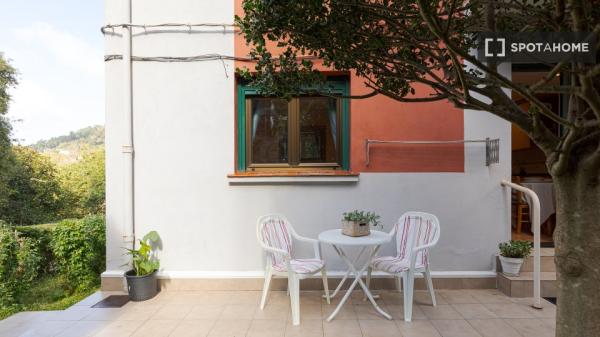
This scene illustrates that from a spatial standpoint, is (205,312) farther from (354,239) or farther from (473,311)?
(473,311)

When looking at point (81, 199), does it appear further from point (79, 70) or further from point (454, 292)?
point (454, 292)

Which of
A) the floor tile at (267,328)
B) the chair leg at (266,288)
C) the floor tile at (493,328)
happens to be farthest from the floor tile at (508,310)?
the chair leg at (266,288)

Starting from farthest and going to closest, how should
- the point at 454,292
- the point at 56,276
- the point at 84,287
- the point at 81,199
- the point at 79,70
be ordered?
the point at 79,70
the point at 81,199
the point at 56,276
the point at 84,287
the point at 454,292

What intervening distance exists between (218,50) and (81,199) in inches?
715

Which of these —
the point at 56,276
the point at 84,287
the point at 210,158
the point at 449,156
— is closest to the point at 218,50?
the point at 210,158

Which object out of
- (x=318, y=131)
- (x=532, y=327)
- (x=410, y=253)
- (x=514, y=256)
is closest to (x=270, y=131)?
(x=318, y=131)

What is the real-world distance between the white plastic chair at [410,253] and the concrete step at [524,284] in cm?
89

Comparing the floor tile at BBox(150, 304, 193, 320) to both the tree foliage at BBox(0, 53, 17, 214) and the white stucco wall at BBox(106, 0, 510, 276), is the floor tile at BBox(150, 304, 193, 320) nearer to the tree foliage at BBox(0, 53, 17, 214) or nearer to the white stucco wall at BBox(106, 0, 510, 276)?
the white stucco wall at BBox(106, 0, 510, 276)

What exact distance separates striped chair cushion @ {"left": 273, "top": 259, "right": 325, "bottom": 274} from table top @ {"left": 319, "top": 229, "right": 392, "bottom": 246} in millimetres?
265

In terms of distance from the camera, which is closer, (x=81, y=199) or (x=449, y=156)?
(x=449, y=156)

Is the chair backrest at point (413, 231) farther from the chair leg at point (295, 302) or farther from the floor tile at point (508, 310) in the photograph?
the chair leg at point (295, 302)

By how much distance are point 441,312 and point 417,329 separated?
0.48 meters

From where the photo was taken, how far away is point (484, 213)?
375 cm
